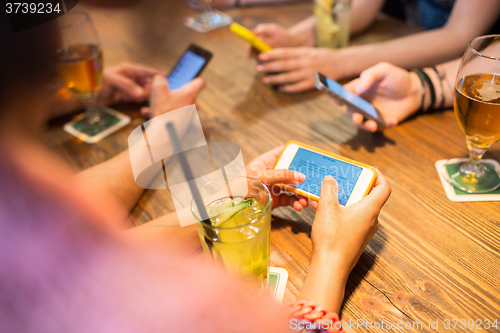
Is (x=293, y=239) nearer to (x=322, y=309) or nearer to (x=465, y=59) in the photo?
(x=322, y=309)

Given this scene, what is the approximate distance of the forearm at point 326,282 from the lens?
502mm

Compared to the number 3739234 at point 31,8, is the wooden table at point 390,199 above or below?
below

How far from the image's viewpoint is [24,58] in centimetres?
41

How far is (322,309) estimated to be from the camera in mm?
471

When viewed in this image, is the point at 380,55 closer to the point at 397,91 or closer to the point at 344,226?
the point at 397,91

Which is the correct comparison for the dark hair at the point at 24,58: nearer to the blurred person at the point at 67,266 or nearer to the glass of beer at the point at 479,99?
the blurred person at the point at 67,266

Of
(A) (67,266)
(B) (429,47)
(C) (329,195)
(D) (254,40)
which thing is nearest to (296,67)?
(D) (254,40)

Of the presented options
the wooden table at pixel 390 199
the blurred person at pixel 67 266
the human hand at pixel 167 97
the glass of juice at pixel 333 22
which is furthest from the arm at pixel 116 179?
the glass of juice at pixel 333 22

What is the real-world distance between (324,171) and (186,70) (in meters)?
0.64

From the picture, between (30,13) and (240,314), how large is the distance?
45cm

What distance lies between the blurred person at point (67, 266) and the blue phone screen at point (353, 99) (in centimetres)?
54

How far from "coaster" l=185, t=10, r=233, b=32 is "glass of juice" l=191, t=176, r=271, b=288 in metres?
1.22

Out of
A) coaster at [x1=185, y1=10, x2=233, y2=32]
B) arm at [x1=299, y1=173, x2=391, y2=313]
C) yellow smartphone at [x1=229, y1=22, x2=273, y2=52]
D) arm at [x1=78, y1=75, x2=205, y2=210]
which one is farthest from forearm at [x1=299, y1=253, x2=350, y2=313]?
coaster at [x1=185, y1=10, x2=233, y2=32]

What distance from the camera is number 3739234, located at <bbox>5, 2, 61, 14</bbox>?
38cm
